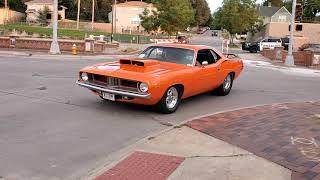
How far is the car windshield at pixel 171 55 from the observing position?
1057cm

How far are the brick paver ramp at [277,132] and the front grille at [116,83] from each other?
137 centimetres

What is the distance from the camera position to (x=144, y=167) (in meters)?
5.96

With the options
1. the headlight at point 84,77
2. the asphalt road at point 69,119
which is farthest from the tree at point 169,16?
the headlight at point 84,77

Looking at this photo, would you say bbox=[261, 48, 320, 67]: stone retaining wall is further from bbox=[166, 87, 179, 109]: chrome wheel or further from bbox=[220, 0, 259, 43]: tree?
bbox=[220, 0, 259, 43]: tree

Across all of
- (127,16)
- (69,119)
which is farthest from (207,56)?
(127,16)

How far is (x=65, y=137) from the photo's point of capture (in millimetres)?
7348

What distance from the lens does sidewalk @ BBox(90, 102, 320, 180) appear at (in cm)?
578

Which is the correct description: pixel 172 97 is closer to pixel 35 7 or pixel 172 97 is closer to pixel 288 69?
pixel 288 69

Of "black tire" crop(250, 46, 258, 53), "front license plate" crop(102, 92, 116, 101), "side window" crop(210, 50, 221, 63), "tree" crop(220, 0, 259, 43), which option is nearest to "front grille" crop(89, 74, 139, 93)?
"front license plate" crop(102, 92, 116, 101)

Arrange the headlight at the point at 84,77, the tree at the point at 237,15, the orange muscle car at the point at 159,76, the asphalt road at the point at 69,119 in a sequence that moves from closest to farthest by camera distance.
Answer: the asphalt road at the point at 69,119 → the orange muscle car at the point at 159,76 → the headlight at the point at 84,77 → the tree at the point at 237,15

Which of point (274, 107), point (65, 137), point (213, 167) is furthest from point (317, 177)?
point (274, 107)

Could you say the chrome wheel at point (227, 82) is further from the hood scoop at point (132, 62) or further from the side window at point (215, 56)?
the hood scoop at point (132, 62)

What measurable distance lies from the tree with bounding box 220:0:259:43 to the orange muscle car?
57218 mm

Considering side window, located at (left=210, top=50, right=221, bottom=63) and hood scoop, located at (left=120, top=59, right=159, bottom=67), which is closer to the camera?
hood scoop, located at (left=120, top=59, right=159, bottom=67)
